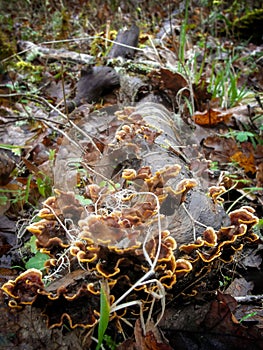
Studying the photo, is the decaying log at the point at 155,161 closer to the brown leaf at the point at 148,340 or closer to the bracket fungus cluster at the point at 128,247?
the bracket fungus cluster at the point at 128,247

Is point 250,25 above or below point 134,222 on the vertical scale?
below

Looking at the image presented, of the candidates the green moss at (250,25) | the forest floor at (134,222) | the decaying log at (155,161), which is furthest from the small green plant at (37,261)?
the green moss at (250,25)

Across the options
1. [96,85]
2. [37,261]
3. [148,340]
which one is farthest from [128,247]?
[96,85]

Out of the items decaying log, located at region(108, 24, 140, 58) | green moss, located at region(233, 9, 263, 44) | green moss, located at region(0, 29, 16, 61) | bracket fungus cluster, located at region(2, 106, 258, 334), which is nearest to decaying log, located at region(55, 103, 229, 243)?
bracket fungus cluster, located at region(2, 106, 258, 334)

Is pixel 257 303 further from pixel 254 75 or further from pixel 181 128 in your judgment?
pixel 254 75

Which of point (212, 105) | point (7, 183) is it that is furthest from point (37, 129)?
point (212, 105)

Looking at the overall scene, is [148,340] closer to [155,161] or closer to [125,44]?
[155,161]

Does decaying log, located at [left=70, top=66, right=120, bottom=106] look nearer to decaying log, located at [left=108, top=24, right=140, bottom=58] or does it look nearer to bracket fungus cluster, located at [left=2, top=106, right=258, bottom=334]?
decaying log, located at [left=108, top=24, right=140, bottom=58]
